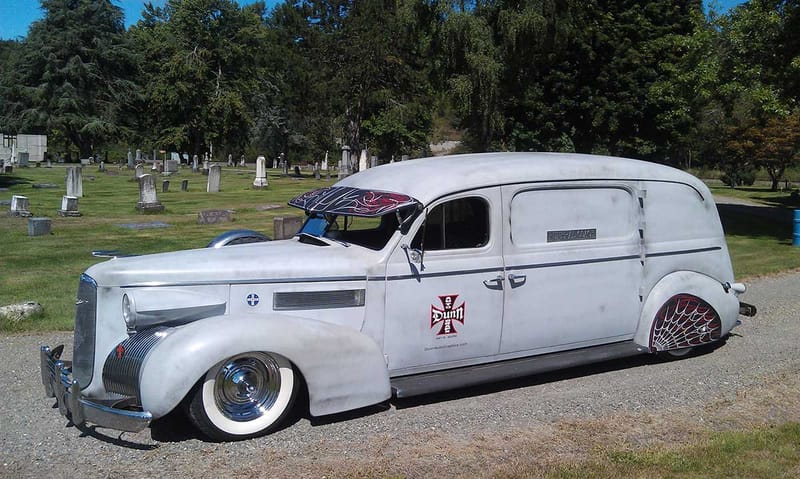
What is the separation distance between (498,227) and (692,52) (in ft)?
64.0

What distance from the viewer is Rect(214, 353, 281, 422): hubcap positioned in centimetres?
512

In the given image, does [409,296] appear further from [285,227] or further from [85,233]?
[85,233]

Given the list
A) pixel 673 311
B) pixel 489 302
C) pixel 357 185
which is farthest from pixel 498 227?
pixel 673 311

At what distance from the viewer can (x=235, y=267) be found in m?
5.40

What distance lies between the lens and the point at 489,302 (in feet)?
20.1

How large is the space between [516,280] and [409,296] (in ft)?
3.34

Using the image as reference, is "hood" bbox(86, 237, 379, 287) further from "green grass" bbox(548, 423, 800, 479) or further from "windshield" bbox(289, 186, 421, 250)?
"green grass" bbox(548, 423, 800, 479)

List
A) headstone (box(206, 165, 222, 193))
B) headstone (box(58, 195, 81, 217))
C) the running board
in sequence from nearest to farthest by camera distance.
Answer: the running board
headstone (box(58, 195, 81, 217))
headstone (box(206, 165, 222, 193))

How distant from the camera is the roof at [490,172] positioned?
6.17m

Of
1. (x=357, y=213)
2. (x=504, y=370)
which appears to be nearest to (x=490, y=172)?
(x=357, y=213)

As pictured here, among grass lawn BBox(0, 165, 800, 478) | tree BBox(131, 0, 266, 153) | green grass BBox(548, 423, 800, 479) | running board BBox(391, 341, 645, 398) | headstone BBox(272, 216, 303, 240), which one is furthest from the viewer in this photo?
tree BBox(131, 0, 266, 153)

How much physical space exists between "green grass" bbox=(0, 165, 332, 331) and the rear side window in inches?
211

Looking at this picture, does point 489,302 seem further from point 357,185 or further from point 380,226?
point 357,185

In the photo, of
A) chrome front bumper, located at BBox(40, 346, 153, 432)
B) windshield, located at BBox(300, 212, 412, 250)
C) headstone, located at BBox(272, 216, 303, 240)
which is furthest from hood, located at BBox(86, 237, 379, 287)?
headstone, located at BBox(272, 216, 303, 240)
